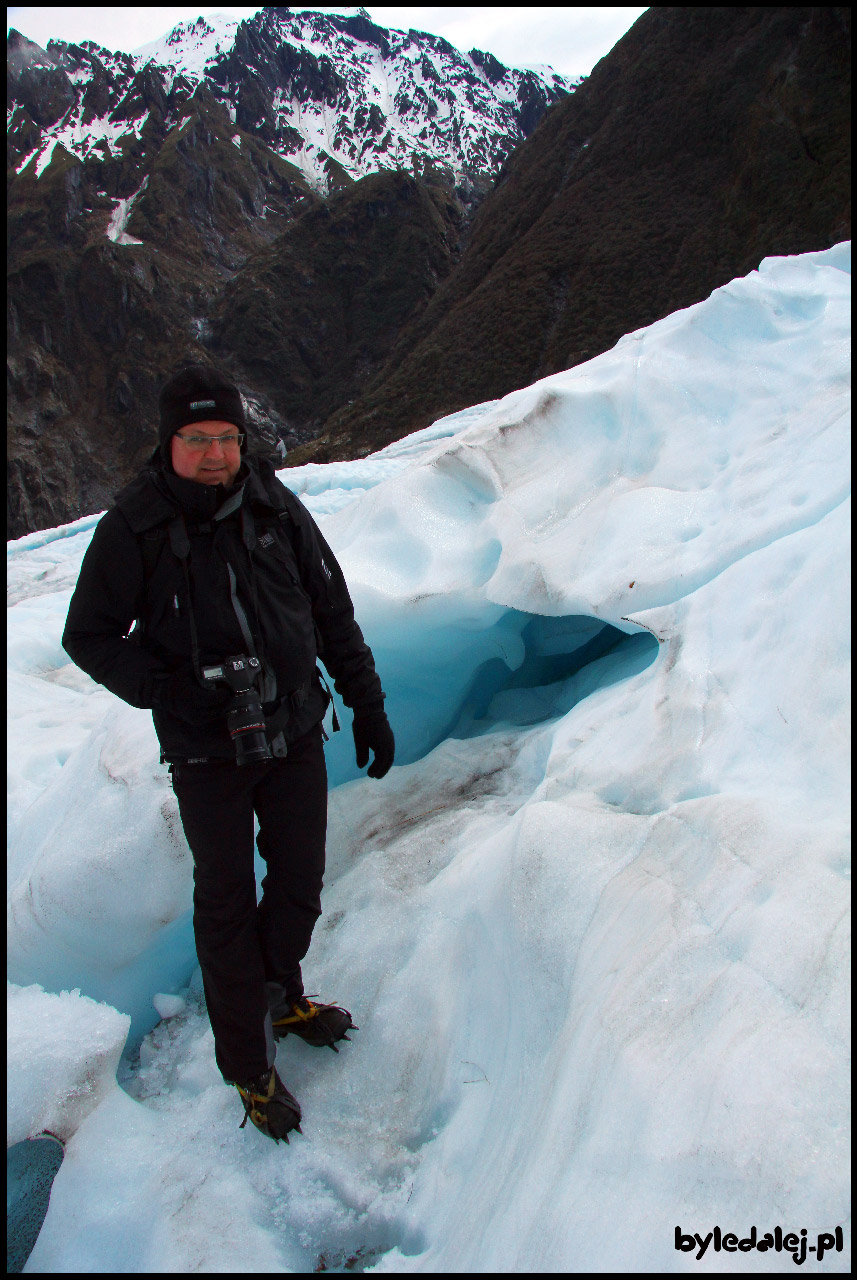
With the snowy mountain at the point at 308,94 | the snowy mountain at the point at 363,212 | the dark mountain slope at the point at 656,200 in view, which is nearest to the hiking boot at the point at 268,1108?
the snowy mountain at the point at 363,212

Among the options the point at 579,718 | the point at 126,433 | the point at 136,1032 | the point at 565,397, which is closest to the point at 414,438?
the point at 565,397

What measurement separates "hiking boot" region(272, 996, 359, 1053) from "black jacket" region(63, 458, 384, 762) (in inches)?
37.4

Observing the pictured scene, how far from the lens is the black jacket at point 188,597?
6.26 feet

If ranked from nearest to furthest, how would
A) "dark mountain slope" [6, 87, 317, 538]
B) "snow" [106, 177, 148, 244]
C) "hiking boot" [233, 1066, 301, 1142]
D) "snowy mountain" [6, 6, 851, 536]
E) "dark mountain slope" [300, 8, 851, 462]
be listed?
"hiking boot" [233, 1066, 301, 1142]
"dark mountain slope" [300, 8, 851, 462]
"snowy mountain" [6, 6, 851, 536]
"dark mountain slope" [6, 87, 317, 538]
"snow" [106, 177, 148, 244]

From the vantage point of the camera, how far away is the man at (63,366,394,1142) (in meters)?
1.92

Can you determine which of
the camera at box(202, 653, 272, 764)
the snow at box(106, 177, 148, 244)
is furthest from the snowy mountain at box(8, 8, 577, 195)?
the camera at box(202, 653, 272, 764)

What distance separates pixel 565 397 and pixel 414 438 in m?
7.24

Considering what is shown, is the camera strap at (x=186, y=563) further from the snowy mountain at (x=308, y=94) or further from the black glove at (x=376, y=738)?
the snowy mountain at (x=308, y=94)

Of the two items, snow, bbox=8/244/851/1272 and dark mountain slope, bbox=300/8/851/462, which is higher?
dark mountain slope, bbox=300/8/851/462

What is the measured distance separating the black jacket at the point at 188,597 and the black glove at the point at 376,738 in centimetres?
36

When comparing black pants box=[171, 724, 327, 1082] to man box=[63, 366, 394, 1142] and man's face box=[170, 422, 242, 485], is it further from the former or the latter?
man's face box=[170, 422, 242, 485]

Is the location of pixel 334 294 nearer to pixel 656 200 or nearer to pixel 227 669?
pixel 656 200

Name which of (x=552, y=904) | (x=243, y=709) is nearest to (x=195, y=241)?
(x=243, y=709)

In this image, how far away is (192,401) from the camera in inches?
76.6
